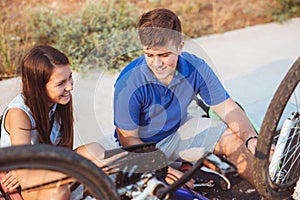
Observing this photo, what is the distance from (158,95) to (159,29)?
33 cm

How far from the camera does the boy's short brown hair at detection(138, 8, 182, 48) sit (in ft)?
7.06

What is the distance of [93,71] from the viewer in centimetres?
368

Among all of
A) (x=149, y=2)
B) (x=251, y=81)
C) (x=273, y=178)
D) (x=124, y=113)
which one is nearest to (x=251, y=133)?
(x=273, y=178)

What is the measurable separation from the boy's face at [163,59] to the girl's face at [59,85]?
0.38 meters

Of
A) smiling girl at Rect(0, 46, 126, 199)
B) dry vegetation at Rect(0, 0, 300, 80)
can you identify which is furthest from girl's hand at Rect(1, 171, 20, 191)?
dry vegetation at Rect(0, 0, 300, 80)

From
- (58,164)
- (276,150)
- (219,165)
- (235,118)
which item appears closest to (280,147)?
(276,150)

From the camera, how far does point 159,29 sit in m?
2.18

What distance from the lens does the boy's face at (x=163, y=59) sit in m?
2.16

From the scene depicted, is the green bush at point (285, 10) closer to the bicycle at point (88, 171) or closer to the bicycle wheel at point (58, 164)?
the bicycle at point (88, 171)

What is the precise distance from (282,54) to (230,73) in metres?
0.63

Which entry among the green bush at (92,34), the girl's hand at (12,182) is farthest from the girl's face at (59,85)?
the green bush at (92,34)

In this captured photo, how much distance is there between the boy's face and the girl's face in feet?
1.25

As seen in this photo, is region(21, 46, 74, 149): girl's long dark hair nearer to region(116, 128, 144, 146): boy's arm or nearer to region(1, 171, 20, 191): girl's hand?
region(1, 171, 20, 191): girl's hand

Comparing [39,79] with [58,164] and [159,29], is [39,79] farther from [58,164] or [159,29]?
[58,164]
